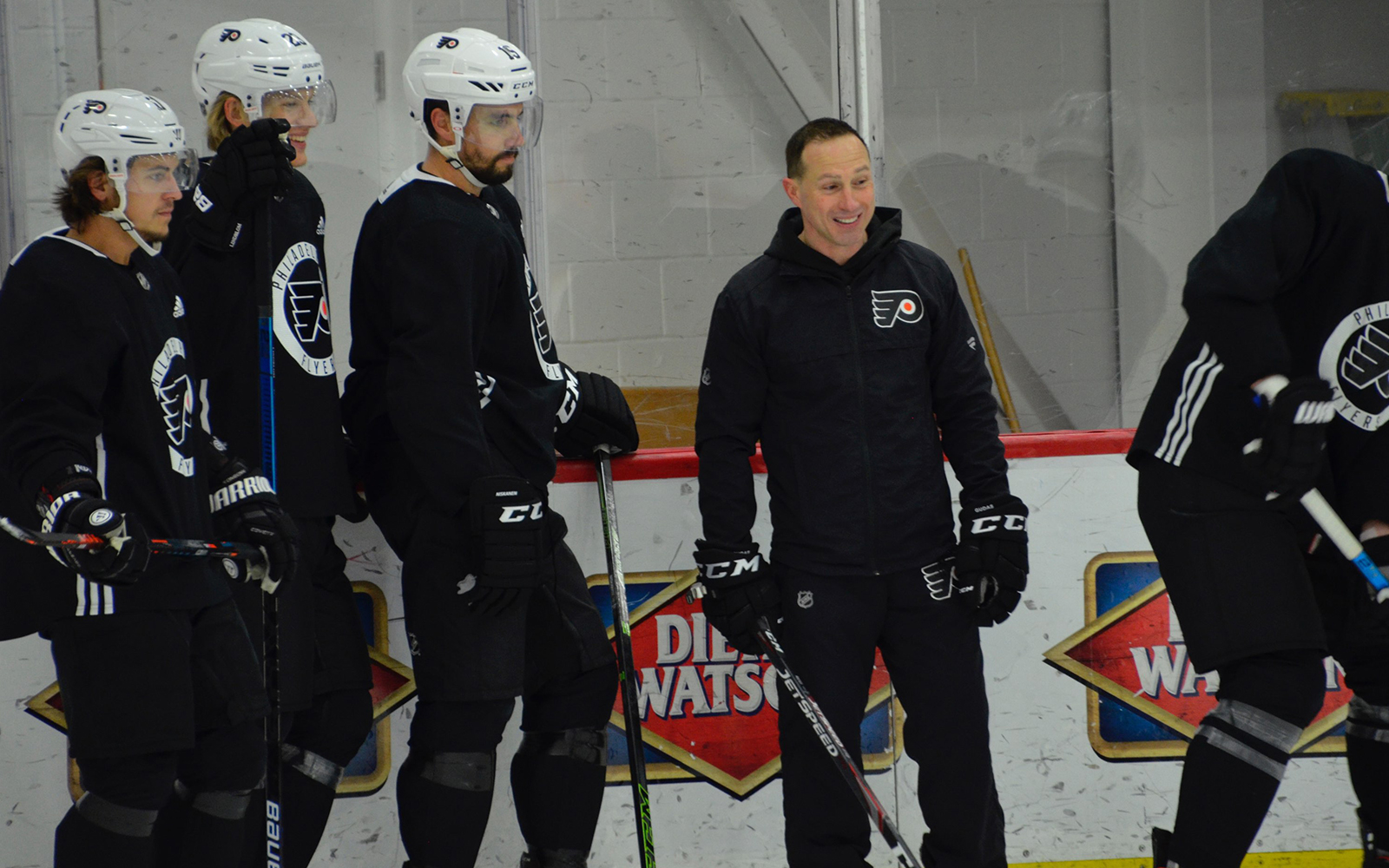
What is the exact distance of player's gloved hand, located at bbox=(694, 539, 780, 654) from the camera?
2.15 meters

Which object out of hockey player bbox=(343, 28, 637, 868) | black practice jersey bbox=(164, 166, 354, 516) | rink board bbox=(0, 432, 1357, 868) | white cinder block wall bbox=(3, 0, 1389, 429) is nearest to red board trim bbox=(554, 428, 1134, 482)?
rink board bbox=(0, 432, 1357, 868)

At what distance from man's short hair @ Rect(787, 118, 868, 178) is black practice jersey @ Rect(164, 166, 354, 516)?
32.5 inches

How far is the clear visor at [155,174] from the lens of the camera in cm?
189

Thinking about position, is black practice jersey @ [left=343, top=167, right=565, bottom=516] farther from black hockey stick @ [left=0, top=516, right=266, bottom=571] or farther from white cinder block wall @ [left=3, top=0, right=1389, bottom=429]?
white cinder block wall @ [left=3, top=0, right=1389, bottom=429]

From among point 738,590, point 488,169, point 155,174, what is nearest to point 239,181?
point 155,174

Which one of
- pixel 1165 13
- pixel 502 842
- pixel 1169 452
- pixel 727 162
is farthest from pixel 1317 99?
pixel 502 842

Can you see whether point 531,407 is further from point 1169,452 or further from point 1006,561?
point 1169,452

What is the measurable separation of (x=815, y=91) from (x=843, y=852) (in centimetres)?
227

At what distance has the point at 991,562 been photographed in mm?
2080

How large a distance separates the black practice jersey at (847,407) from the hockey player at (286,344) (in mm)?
646

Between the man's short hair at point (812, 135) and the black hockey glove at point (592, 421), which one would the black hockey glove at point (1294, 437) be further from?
the black hockey glove at point (592, 421)

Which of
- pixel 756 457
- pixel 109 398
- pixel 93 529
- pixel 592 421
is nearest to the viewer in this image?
pixel 93 529

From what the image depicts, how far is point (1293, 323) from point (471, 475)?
1.25 meters

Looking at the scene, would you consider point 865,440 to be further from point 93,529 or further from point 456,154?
point 93,529
